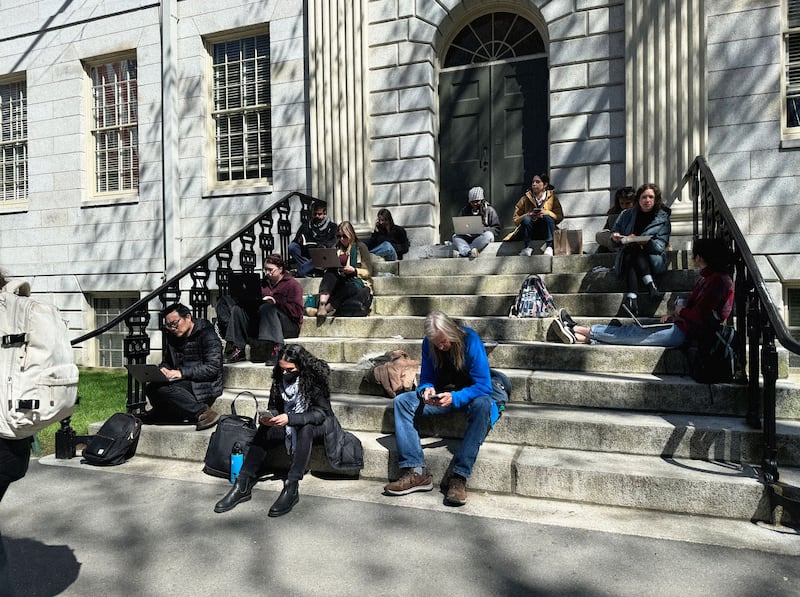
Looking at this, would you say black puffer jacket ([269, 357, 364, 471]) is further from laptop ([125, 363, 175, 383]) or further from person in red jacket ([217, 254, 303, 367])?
person in red jacket ([217, 254, 303, 367])

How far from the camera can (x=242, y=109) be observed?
1088 centimetres

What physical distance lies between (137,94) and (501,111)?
702cm

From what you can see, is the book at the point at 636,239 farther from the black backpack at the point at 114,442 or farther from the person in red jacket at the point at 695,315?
the black backpack at the point at 114,442

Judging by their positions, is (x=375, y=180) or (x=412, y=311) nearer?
(x=412, y=311)

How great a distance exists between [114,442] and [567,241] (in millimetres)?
5824

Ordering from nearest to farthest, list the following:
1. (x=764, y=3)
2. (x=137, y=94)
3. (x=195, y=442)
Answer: (x=195, y=442)
(x=764, y=3)
(x=137, y=94)

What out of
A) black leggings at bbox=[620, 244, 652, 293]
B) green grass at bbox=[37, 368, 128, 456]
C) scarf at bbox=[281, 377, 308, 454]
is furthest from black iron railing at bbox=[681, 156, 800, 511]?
green grass at bbox=[37, 368, 128, 456]

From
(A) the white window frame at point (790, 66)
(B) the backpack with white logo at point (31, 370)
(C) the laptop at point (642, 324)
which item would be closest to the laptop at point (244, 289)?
(C) the laptop at point (642, 324)

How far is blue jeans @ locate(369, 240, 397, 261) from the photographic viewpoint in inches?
349

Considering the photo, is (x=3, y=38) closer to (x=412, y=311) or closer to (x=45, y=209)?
(x=45, y=209)

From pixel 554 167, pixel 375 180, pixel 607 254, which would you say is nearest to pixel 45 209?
pixel 375 180

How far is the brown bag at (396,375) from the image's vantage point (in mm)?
5465

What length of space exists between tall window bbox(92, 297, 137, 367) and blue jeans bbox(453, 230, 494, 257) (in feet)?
23.3

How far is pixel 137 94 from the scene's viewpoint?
11.6m
